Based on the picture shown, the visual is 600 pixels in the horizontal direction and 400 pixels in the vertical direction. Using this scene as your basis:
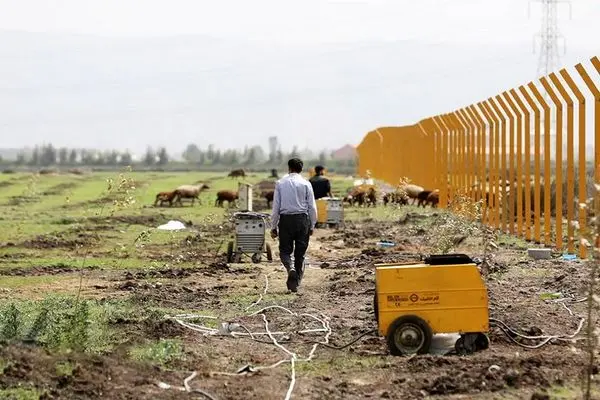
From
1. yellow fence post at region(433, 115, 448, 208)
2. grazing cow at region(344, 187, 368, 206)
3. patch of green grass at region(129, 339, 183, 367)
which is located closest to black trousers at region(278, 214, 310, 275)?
patch of green grass at region(129, 339, 183, 367)

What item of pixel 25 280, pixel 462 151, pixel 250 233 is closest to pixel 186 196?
pixel 462 151

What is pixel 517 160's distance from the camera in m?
21.7

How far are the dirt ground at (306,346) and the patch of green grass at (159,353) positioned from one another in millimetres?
92

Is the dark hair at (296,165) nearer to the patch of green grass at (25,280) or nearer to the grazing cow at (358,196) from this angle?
the patch of green grass at (25,280)

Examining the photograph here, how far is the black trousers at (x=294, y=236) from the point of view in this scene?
13836 mm

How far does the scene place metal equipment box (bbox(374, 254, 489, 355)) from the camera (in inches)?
362

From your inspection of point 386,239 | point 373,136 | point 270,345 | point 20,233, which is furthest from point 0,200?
point 270,345

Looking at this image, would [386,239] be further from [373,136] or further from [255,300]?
[373,136]

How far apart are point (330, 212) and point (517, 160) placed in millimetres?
4821

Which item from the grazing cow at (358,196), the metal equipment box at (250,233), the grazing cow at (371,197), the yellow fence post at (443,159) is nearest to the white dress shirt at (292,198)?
the metal equipment box at (250,233)

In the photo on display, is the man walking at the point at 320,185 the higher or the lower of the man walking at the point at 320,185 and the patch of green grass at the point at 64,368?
the higher

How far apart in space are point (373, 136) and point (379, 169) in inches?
198

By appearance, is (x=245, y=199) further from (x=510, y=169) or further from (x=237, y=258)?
(x=510, y=169)

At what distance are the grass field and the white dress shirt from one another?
0.96 meters
